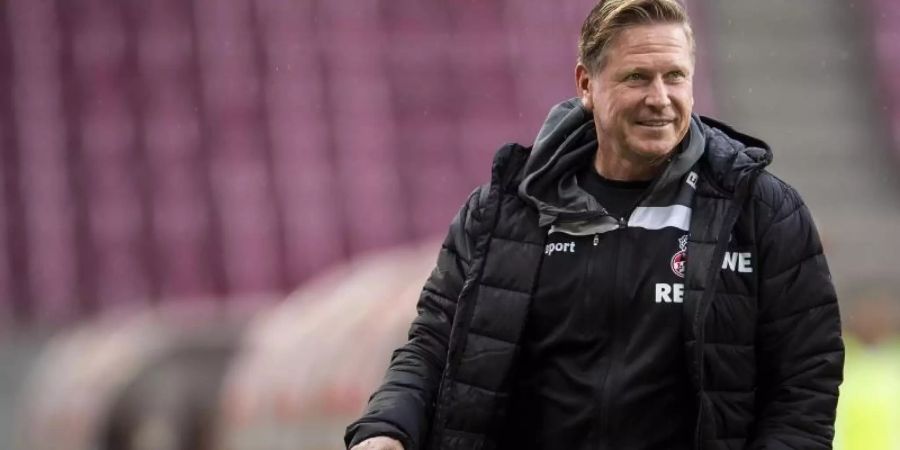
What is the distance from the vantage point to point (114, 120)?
4285 millimetres

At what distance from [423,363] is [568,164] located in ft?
1.25

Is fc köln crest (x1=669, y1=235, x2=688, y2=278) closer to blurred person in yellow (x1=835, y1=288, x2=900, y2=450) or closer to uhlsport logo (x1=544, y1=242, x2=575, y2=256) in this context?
uhlsport logo (x1=544, y1=242, x2=575, y2=256)

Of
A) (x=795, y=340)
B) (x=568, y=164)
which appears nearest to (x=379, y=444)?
(x=568, y=164)

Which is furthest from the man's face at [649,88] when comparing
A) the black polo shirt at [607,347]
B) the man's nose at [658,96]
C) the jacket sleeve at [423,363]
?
the jacket sleeve at [423,363]

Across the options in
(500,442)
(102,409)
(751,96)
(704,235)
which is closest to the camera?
(704,235)

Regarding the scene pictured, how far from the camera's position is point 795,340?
2051mm

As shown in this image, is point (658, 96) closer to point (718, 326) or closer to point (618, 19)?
point (618, 19)

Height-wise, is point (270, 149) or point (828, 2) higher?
point (828, 2)

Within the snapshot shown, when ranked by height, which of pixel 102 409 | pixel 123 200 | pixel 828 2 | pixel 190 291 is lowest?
pixel 102 409

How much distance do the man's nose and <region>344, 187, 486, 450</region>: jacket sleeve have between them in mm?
345

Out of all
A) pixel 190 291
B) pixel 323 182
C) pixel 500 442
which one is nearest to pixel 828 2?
pixel 323 182

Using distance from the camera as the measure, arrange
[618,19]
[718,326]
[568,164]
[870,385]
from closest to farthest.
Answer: [718,326]
[618,19]
[568,164]
[870,385]

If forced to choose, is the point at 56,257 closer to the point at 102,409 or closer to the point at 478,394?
the point at 102,409

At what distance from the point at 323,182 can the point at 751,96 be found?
4.31 ft
